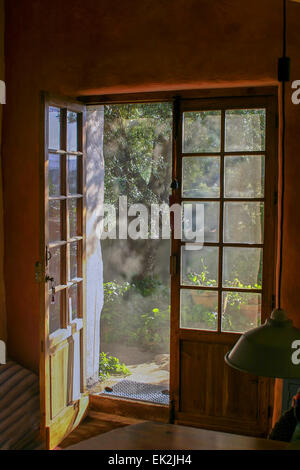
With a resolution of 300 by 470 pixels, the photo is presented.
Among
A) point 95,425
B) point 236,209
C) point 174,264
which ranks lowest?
point 95,425

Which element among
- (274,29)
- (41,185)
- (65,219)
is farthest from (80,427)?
(274,29)

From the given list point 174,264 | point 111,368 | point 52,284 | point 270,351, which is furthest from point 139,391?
point 270,351

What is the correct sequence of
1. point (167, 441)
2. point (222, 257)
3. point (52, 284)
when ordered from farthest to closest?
point (222, 257) → point (52, 284) → point (167, 441)

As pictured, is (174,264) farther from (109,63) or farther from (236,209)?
(109,63)

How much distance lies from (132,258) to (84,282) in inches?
149

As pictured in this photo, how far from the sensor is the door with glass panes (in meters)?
4.05

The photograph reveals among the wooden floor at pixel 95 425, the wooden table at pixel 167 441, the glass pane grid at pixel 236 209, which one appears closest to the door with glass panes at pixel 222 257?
the glass pane grid at pixel 236 209

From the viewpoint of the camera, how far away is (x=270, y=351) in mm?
1736

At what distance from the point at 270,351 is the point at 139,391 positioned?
3.90 meters

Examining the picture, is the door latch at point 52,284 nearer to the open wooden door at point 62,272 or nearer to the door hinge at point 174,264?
the open wooden door at point 62,272

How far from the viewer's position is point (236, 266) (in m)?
4.13

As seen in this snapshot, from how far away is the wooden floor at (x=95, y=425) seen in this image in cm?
419

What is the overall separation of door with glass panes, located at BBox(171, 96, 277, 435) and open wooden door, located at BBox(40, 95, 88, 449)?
779 millimetres

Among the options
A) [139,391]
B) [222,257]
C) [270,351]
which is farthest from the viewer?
[139,391]
